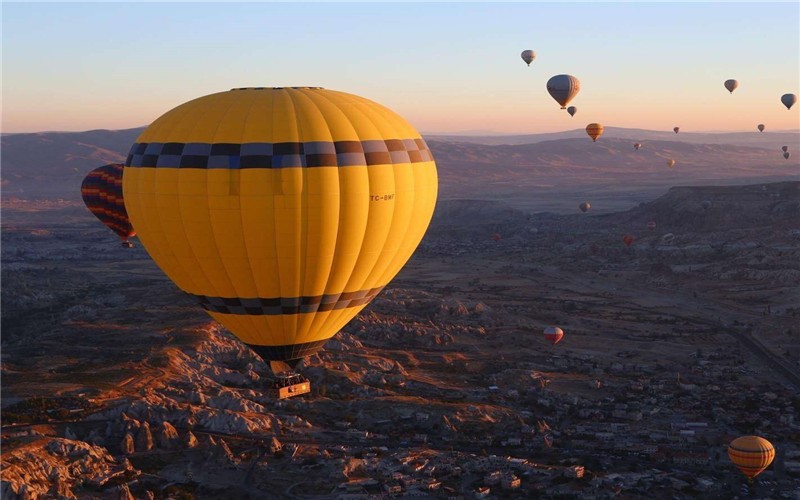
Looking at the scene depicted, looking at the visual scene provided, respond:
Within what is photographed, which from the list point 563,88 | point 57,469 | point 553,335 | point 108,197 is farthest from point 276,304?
point 563,88

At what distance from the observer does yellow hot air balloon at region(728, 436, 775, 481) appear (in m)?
45.4

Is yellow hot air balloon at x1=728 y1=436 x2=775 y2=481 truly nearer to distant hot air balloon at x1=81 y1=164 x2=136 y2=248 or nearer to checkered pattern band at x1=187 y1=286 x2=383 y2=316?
checkered pattern band at x1=187 y1=286 x2=383 y2=316

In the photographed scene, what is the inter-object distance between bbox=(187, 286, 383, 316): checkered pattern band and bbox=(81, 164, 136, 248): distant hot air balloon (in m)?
37.9

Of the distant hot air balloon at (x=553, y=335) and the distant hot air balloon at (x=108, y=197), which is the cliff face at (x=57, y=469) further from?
the distant hot air balloon at (x=553, y=335)

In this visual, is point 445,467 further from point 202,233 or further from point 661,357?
point 661,357

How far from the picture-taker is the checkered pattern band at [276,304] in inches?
1286

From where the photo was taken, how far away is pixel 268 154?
30781 millimetres

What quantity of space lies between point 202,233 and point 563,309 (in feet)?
204

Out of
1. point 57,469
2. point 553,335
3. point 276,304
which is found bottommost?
point 57,469

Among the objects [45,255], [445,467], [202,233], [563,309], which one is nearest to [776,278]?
[563,309]

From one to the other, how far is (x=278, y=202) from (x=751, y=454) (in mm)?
25982

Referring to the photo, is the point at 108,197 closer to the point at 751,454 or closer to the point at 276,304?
the point at 276,304

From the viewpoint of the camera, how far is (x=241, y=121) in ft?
102

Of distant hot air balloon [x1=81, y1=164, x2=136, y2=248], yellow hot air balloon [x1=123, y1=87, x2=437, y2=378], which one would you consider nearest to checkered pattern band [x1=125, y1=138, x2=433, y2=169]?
yellow hot air balloon [x1=123, y1=87, x2=437, y2=378]
